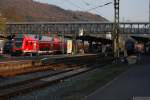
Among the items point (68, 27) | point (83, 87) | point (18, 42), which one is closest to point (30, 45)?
point (18, 42)

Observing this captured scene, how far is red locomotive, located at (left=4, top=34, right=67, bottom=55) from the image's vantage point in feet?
229

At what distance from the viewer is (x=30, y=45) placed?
70375 mm

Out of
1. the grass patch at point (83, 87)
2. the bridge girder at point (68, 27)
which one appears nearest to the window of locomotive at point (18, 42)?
the grass patch at point (83, 87)

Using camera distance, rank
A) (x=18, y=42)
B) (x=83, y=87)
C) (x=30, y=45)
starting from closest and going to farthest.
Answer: (x=83, y=87)
(x=18, y=42)
(x=30, y=45)

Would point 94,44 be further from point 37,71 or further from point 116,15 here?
point 37,71

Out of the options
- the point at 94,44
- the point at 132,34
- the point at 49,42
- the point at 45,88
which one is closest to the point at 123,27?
the point at 132,34

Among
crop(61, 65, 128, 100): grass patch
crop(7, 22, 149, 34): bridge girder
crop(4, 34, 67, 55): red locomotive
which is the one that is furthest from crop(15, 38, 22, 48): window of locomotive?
crop(7, 22, 149, 34): bridge girder

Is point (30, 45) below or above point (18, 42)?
below

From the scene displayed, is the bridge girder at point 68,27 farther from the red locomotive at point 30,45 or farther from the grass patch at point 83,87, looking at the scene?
the grass patch at point 83,87

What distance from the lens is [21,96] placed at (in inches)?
771

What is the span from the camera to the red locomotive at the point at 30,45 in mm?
69688

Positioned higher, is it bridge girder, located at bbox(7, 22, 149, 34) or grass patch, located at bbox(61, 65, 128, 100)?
bridge girder, located at bbox(7, 22, 149, 34)

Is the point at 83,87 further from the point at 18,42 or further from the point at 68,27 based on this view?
the point at 68,27

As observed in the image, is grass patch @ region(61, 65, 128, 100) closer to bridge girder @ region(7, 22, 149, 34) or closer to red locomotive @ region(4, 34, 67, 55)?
red locomotive @ region(4, 34, 67, 55)
